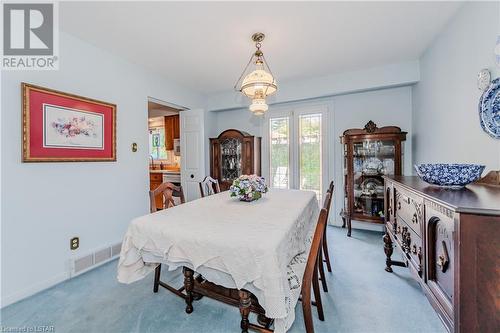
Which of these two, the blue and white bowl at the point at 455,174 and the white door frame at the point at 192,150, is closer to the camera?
the blue and white bowl at the point at 455,174

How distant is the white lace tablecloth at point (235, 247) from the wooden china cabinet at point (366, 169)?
1.80m

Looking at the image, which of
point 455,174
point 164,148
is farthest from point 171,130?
point 455,174

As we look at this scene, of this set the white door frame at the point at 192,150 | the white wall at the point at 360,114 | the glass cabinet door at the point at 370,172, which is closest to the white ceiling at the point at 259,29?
the white wall at the point at 360,114

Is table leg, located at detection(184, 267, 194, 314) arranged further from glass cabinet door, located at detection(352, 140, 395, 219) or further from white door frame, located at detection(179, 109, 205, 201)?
glass cabinet door, located at detection(352, 140, 395, 219)

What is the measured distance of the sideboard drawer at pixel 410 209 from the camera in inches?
50.4

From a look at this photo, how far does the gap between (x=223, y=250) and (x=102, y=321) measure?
1250mm

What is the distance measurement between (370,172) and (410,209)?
6.29ft

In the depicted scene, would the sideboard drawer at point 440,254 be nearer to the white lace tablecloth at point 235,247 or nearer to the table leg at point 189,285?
the white lace tablecloth at point 235,247

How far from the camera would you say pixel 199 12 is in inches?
75.2

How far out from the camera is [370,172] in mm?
3234

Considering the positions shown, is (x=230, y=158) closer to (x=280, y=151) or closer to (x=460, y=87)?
(x=280, y=151)

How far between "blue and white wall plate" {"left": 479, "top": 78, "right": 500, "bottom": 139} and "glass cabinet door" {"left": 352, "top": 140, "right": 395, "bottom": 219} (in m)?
1.59

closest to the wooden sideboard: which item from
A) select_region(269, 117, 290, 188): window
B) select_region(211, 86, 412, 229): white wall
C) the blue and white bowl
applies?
the blue and white bowl

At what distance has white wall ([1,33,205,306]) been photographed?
1853mm
